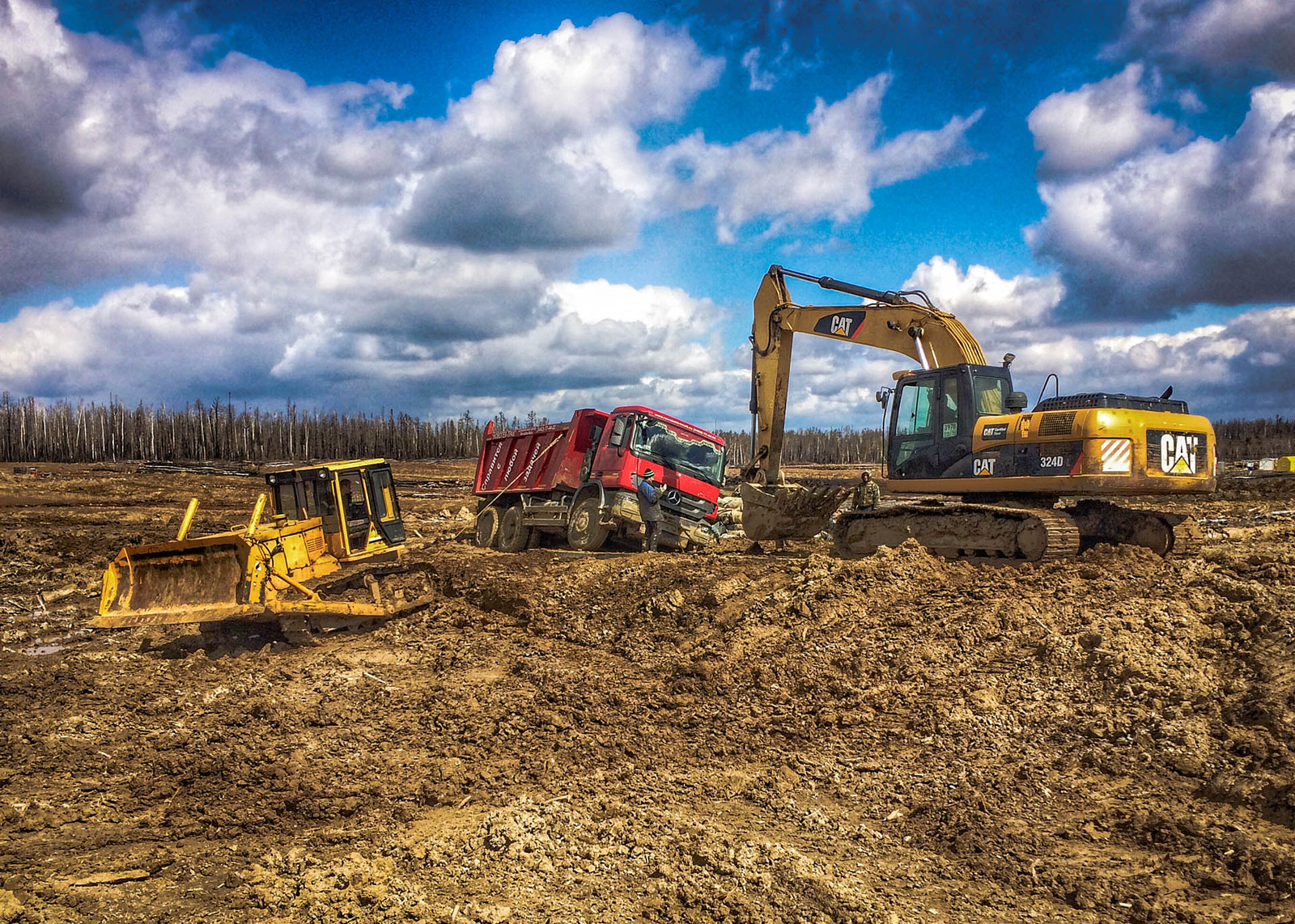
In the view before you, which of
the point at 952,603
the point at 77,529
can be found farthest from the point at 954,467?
the point at 77,529

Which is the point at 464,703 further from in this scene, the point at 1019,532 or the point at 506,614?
the point at 1019,532

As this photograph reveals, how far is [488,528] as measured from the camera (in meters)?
17.4

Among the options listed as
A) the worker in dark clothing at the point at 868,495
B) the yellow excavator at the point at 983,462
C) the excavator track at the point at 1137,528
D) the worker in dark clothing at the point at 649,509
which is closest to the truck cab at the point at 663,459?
the worker in dark clothing at the point at 649,509

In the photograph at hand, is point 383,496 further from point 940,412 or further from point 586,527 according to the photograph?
point 940,412

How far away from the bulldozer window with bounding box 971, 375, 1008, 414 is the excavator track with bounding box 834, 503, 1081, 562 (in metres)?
1.33

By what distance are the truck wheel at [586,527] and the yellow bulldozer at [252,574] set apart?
4544mm

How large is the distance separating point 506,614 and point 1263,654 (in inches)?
304

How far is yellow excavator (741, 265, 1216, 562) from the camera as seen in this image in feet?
30.9

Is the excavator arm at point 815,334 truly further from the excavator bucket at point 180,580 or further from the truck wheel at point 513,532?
the excavator bucket at point 180,580

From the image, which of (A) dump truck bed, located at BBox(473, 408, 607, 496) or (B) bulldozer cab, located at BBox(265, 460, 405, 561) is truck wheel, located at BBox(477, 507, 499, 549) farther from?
(B) bulldozer cab, located at BBox(265, 460, 405, 561)

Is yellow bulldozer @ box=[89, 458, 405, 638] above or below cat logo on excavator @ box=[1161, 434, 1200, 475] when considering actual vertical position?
below

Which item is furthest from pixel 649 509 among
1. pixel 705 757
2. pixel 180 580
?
pixel 705 757

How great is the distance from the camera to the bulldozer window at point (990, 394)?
10680 millimetres

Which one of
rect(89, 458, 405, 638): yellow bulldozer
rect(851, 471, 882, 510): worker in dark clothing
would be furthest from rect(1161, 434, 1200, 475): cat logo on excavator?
rect(89, 458, 405, 638): yellow bulldozer
